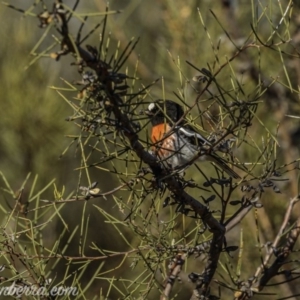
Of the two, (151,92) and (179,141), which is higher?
(179,141)

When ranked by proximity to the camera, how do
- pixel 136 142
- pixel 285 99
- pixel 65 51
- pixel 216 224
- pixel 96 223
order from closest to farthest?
pixel 65 51 → pixel 136 142 → pixel 216 224 → pixel 285 99 → pixel 96 223

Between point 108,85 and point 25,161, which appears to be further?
point 25,161

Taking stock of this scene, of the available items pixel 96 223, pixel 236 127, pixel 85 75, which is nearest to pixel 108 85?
pixel 85 75

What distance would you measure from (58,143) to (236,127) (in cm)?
180

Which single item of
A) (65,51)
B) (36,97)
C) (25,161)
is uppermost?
(65,51)

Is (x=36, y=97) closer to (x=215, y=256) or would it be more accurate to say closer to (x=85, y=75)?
(x=215, y=256)

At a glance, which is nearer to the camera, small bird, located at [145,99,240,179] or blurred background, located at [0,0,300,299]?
small bird, located at [145,99,240,179]

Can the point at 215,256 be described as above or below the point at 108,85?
below

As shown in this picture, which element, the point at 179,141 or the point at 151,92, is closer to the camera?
the point at 179,141

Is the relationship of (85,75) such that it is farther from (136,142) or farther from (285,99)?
(285,99)

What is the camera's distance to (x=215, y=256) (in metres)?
1.38

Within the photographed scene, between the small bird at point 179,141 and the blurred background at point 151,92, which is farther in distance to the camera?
the blurred background at point 151,92

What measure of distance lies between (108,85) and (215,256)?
19.9 inches

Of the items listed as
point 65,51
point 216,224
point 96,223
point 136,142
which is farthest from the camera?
point 96,223
